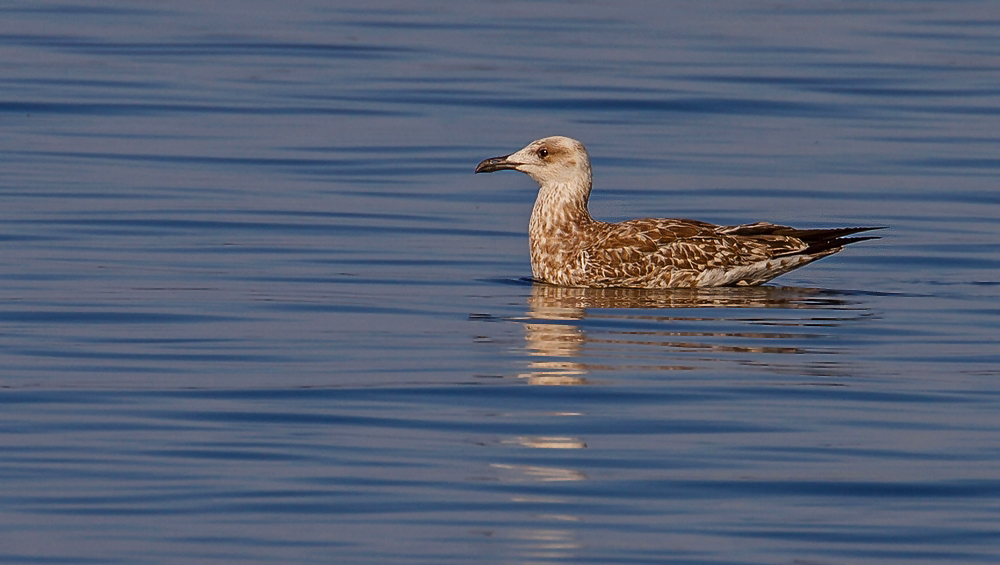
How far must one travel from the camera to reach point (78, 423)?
10102 millimetres

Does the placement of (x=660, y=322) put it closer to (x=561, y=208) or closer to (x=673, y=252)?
(x=673, y=252)

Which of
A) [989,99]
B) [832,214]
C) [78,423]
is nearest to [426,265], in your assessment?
[832,214]

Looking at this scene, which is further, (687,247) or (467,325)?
(687,247)

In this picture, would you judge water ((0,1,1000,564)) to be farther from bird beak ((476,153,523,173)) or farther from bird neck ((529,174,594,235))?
bird beak ((476,153,523,173))

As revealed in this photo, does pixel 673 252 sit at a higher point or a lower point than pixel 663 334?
higher

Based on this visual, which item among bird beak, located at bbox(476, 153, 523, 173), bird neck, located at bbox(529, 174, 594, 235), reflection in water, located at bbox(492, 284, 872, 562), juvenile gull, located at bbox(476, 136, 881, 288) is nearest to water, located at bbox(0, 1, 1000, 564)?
reflection in water, located at bbox(492, 284, 872, 562)

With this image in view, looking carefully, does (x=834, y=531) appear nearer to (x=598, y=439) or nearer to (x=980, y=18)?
(x=598, y=439)

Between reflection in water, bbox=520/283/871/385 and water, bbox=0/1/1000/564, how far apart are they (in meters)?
0.05

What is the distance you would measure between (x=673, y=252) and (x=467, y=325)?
7.65ft

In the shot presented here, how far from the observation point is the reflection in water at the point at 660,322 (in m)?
12.0

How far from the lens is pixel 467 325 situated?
13.3m

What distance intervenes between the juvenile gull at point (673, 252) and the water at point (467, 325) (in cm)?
21

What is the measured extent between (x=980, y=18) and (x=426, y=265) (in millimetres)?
22831

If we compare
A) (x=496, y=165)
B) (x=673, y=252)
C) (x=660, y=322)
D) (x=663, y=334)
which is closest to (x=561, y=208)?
(x=496, y=165)
